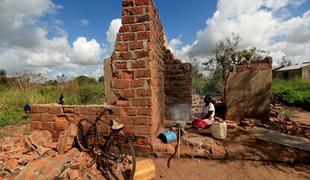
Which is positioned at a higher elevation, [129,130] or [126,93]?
[126,93]

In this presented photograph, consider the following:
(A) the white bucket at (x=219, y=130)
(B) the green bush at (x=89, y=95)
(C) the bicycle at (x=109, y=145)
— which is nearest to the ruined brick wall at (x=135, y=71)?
(C) the bicycle at (x=109, y=145)

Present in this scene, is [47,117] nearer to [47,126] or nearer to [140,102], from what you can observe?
[47,126]

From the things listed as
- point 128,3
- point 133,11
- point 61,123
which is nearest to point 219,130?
point 133,11

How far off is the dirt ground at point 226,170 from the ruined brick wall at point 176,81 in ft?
7.53

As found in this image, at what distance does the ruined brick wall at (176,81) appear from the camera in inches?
200

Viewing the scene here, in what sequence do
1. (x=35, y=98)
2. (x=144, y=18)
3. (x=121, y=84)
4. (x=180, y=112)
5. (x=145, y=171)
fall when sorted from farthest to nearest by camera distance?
(x=35, y=98)
(x=180, y=112)
(x=121, y=84)
(x=144, y=18)
(x=145, y=171)

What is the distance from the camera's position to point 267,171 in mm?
2668

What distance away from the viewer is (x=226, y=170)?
2711 millimetres

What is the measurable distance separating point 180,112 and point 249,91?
191cm

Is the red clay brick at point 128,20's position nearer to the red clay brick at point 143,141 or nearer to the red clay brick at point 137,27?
the red clay brick at point 137,27

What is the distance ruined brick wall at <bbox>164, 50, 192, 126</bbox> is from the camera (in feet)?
16.6

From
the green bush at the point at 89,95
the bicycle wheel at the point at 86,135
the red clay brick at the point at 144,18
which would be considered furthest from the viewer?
the green bush at the point at 89,95

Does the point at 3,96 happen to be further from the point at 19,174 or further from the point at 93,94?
the point at 19,174

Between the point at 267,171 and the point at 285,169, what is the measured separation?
304mm
